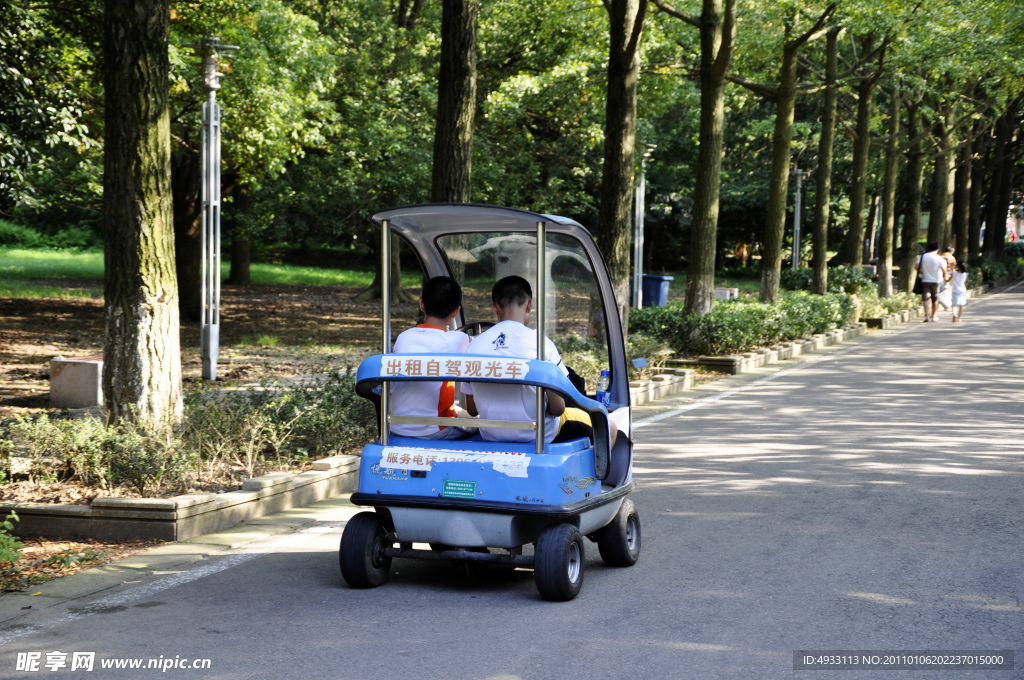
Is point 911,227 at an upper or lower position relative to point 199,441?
upper

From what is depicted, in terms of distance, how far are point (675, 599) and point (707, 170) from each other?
514 inches

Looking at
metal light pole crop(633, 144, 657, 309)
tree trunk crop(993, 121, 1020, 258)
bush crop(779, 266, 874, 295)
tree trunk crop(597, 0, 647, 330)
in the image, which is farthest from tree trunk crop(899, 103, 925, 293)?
tree trunk crop(597, 0, 647, 330)

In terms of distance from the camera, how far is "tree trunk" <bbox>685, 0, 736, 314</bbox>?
17297 mm

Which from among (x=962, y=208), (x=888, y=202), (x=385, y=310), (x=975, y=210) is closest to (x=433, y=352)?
(x=385, y=310)

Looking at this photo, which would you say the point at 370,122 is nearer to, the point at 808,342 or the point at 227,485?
the point at 808,342

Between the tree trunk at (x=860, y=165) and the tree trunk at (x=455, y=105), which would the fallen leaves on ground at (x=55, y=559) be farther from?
the tree trunk at (x=860, y=165)

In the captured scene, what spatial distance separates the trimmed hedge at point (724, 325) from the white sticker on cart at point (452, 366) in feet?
37.8

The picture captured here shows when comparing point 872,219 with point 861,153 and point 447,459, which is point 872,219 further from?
point 447,459

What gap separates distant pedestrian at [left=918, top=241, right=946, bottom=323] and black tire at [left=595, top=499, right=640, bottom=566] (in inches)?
892

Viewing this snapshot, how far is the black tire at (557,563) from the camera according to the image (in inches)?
207

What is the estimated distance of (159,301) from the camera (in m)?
8.14

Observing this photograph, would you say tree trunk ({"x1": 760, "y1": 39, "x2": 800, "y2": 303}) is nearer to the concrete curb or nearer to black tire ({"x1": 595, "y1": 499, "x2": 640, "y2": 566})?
black tire ({"x1": 595, "y1": 499, "x2": 640, "y2": 566})

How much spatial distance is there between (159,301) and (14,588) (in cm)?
304

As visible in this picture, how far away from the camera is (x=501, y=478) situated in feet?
17.4
